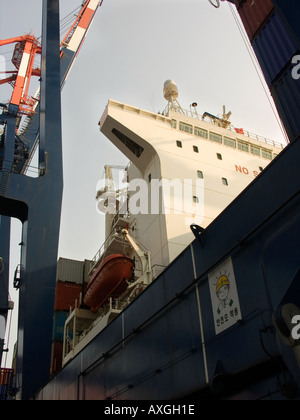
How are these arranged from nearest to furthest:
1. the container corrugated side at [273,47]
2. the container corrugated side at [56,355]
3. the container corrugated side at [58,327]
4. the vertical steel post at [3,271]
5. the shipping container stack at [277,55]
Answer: the shipping container stack at [277,55], the container corrugated side at [273,47], the vertical steel post at [3,271], the container corrugated side at [56,355], the container corrugated side at [58,327]

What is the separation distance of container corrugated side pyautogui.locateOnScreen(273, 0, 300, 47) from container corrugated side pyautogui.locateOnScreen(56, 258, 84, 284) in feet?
50.6

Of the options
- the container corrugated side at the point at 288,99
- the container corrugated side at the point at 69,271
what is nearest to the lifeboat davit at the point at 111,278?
the container corrugated side at the point at 69,271

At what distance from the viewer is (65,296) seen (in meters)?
18.1

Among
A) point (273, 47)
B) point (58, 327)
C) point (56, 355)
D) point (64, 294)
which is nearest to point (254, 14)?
point (273, 47)

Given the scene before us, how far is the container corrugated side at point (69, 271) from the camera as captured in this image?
61.7 feet

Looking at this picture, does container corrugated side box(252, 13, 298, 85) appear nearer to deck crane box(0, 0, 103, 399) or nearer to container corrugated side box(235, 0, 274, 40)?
container corrugated side box(235, 0, 274, 40)

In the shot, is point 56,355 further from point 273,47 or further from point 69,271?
point 273,47

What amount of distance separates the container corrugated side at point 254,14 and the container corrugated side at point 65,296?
12.9m

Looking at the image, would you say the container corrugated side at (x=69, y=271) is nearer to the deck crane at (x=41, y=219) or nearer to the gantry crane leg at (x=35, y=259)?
the deck crane at (x=41, y=219)

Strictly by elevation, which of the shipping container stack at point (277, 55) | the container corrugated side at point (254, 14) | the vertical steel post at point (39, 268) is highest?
the container corrugated side at point (254, 14)

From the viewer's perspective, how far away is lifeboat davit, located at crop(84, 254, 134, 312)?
1302cm

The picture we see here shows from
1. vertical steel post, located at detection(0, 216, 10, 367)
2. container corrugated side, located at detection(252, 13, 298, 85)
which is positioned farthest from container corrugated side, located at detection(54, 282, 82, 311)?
container corrugated side, located at detection(252, 13, 298, 85)

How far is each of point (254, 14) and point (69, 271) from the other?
13857 mm

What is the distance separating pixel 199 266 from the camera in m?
6.13
